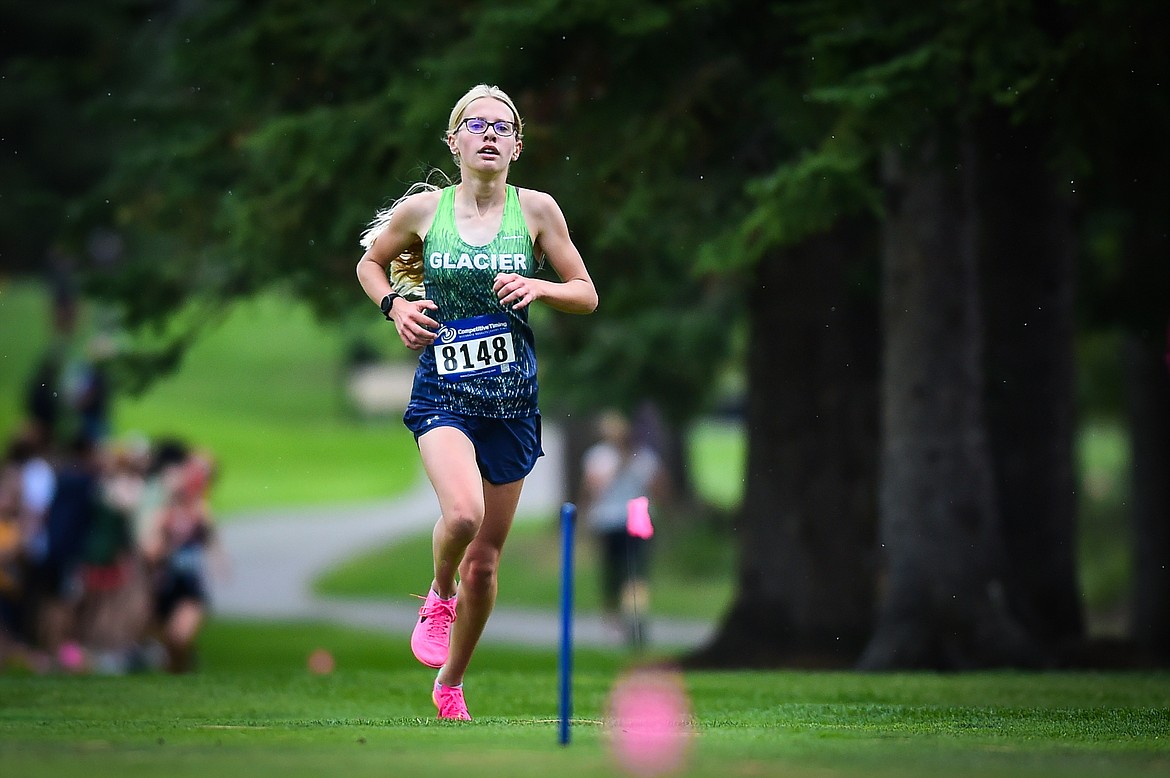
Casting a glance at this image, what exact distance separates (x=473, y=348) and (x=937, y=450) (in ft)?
18.5

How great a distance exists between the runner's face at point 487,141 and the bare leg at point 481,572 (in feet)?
4.23

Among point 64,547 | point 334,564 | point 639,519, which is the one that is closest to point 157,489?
point 64,547

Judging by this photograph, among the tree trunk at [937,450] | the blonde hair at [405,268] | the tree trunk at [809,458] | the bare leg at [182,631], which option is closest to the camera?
the blonde hair at [405,268]

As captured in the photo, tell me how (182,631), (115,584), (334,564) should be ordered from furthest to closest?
(334,564) → (115,584) → (182,631)

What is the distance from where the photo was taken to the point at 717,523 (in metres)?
30.6

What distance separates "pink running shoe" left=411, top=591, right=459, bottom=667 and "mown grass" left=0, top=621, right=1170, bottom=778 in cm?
29

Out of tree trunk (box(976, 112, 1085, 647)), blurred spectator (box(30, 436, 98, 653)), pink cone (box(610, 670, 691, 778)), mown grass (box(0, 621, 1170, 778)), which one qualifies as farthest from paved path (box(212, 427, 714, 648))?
mown grass (box(0, 621, 1170, 778))

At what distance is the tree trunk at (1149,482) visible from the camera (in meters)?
17.7

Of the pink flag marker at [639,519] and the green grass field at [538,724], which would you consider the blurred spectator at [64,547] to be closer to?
the green grass field at [538,724]

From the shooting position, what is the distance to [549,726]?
7.20 metres

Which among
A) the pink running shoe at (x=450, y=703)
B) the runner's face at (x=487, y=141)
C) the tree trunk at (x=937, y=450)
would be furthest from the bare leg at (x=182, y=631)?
the runner's face at (x=487, y=141)

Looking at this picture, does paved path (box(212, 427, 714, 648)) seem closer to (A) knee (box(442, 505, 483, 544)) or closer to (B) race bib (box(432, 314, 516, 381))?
(B) race bib (box(432, 314, 516, 381))

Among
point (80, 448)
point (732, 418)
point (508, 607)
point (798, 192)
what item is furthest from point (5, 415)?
point (798, 192)

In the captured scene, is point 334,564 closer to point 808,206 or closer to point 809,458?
point 809,458
